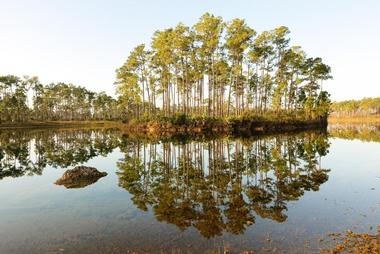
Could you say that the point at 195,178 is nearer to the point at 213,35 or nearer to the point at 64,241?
the point at 64,241

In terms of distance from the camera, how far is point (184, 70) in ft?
184

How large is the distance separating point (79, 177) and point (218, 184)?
8.04m

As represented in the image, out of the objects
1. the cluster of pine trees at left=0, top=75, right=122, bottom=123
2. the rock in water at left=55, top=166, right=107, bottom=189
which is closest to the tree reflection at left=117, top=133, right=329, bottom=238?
the rock in water at left=55, top=166, right=107, bottom=189

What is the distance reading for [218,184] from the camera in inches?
520

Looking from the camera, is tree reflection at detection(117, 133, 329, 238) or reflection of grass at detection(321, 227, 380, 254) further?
tree reflection at detection(117, 133, 329, 238)

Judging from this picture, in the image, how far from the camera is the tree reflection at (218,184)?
29.5 feet

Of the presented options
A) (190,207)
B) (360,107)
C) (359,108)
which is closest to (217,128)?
(190,207)

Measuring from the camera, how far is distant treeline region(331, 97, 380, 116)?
535 feet

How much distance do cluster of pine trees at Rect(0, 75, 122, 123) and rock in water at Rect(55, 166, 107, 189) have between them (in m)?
93.6

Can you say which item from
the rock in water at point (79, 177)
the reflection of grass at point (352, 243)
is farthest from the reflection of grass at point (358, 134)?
the rock in water at point (79, 177)

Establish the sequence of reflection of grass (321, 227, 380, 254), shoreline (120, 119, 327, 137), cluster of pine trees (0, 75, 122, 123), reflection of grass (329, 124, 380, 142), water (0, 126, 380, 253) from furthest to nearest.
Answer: cluster of pine trees (0, 75, 122, 123) < shoreline (120, 119, 327, 137) < reflection of grass (329, 124, 380, 142) < water (0, 126, 380, 253) < reflection of grass (321, 227, 380, 254)

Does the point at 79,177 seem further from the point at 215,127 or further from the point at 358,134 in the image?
the point at 358,134

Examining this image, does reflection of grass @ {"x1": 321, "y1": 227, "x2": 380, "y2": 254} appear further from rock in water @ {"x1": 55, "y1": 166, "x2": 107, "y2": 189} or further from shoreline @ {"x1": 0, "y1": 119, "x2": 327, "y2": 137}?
shoreline @ {"x1": 0, "y1": 119, "x2": 327, "y2": 137}

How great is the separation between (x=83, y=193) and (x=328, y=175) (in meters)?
13.8
